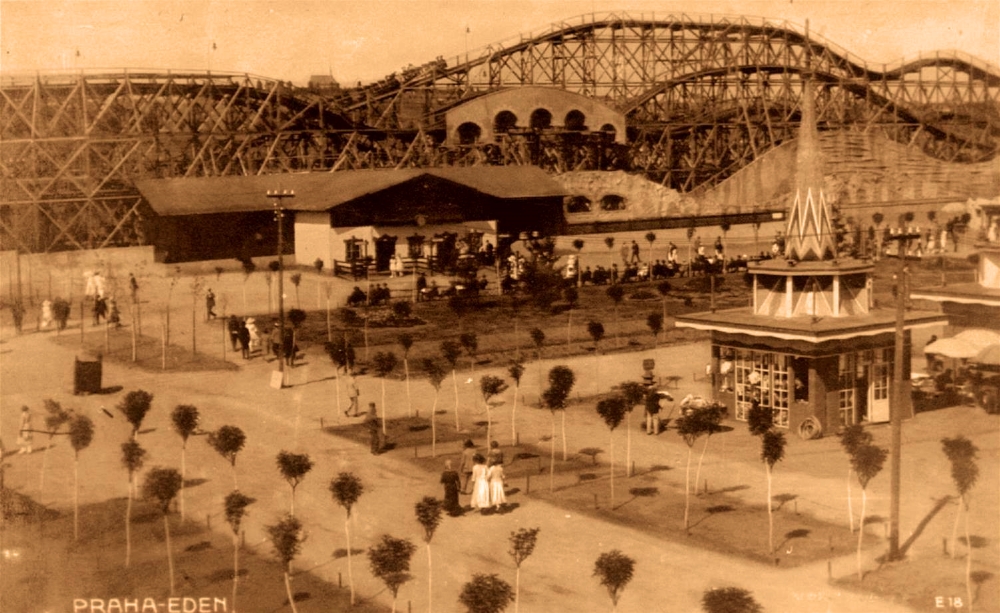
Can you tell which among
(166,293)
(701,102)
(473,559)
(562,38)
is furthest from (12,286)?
(701,102)

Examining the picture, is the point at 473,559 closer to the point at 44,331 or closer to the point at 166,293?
the point at 44,331

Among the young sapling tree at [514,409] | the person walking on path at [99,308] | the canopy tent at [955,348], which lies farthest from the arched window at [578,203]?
the canopy tent at [955,348]

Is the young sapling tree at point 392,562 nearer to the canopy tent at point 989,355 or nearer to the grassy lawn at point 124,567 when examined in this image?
the grassy lawn at point 124,567

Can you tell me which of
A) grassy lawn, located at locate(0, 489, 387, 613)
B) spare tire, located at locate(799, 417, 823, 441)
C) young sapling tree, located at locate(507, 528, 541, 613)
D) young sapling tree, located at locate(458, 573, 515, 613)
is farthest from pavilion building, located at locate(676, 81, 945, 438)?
young sapling tree, located at locate(458, 573, 515, 613)

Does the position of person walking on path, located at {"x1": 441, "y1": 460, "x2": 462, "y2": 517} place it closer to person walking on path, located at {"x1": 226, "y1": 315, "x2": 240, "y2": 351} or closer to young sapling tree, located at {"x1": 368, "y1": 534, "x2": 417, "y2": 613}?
young sapling tree, located at {"x1": 368, "y1": 534, "x2": 417, "y2": 613}

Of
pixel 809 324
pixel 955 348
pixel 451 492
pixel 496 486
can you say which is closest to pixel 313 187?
pixel 809 324

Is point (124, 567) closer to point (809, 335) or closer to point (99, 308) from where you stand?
point (809, 335)
